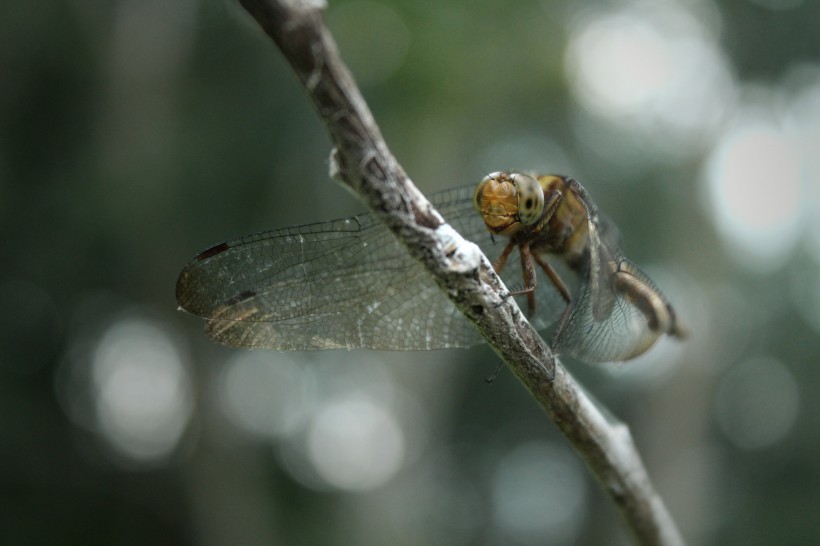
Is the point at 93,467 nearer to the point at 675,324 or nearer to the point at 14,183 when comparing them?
the point at 14,183

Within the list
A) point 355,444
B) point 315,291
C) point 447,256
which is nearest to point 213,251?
point 315,291

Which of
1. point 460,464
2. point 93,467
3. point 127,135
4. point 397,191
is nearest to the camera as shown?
point 397,191

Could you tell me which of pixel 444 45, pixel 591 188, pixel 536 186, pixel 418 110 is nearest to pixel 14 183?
pixel 418 110

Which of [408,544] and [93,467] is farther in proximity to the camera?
[93,467]

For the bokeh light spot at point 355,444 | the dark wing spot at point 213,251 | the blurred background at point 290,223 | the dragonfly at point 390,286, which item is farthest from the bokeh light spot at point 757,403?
the dark wing spot at point 213,251

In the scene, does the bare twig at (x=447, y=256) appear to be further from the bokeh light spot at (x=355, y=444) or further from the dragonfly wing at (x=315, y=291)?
the bokeh light spot at (x=355, y=444)

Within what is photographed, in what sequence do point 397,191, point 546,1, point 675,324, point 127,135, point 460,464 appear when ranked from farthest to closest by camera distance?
1. point 460,464
2. point 546,1
3. point 127,135
4. point 675,324
5. point 397,191

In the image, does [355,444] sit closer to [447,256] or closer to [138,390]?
[138,390]

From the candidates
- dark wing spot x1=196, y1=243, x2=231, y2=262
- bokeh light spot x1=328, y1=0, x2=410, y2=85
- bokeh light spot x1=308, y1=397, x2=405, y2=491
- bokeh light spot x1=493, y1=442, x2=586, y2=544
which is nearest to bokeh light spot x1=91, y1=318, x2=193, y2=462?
bokeh light spot x1=308, y1=397, x2=405, y2=491
